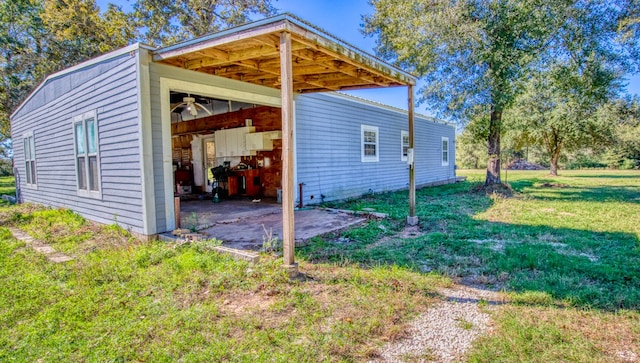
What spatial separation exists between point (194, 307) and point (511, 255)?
3.60 metres

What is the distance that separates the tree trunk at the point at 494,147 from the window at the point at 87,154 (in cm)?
1052

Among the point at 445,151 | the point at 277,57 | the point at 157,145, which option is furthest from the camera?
the point at 445,151

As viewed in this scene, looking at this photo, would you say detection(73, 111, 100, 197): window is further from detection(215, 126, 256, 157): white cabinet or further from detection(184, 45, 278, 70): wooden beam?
detection(215, 126, 256, 157): white cabinet

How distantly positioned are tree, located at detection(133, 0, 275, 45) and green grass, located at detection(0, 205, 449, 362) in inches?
565

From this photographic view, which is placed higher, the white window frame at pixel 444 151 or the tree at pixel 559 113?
the tree at pixel 559 113

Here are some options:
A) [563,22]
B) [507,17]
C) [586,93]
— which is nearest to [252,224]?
[507,17]

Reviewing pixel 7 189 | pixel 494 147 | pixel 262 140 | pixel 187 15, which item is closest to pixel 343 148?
pixel 262 140

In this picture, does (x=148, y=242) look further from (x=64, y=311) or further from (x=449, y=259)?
(x=449, y=259)

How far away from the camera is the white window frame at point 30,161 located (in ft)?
30.1

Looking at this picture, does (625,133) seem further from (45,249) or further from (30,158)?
(30,158)

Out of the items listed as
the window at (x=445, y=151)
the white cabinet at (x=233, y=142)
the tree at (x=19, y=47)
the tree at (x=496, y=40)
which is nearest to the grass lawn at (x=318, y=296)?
the white cabinet at (x=233, y=142)

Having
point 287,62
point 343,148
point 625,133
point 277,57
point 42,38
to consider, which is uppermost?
point 42,38

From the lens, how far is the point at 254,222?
5.90 metres

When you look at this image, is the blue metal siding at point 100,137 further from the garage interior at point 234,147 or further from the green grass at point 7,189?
the green grass at point 7,189
